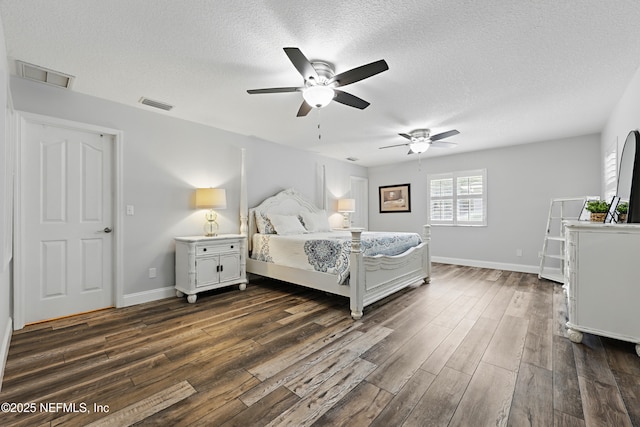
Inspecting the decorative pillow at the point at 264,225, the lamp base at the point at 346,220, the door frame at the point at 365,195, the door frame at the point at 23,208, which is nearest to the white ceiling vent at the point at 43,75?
the door frame at the point at 23,208

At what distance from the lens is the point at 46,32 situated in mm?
2000

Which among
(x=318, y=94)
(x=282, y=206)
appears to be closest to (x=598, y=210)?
(x=318, y=94)

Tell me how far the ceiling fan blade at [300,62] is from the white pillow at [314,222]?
2957mm

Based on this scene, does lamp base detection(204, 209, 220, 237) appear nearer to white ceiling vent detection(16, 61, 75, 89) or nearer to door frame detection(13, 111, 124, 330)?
door frame detection(13, 111, 124, 330)

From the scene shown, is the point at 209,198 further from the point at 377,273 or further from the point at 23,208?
the point at 377,273

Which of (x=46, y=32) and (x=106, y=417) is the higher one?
→ (x=46, y=32)

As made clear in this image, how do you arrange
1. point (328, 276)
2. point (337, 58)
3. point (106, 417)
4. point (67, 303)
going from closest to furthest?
point (106, 417) → point (337, 58) → point (67, 303) → point (328, 276)

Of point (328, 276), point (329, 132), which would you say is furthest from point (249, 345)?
point (329, 132)

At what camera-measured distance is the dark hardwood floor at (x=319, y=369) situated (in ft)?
4.92

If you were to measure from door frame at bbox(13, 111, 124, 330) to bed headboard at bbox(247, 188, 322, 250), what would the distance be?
5.69 ft

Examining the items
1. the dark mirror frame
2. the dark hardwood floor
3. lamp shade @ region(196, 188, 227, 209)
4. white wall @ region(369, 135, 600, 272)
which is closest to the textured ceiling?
the dark mirror frame

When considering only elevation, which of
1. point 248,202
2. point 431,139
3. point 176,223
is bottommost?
point 176,223

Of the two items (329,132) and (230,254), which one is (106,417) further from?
(329,132)

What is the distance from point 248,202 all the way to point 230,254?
104 centimetres
